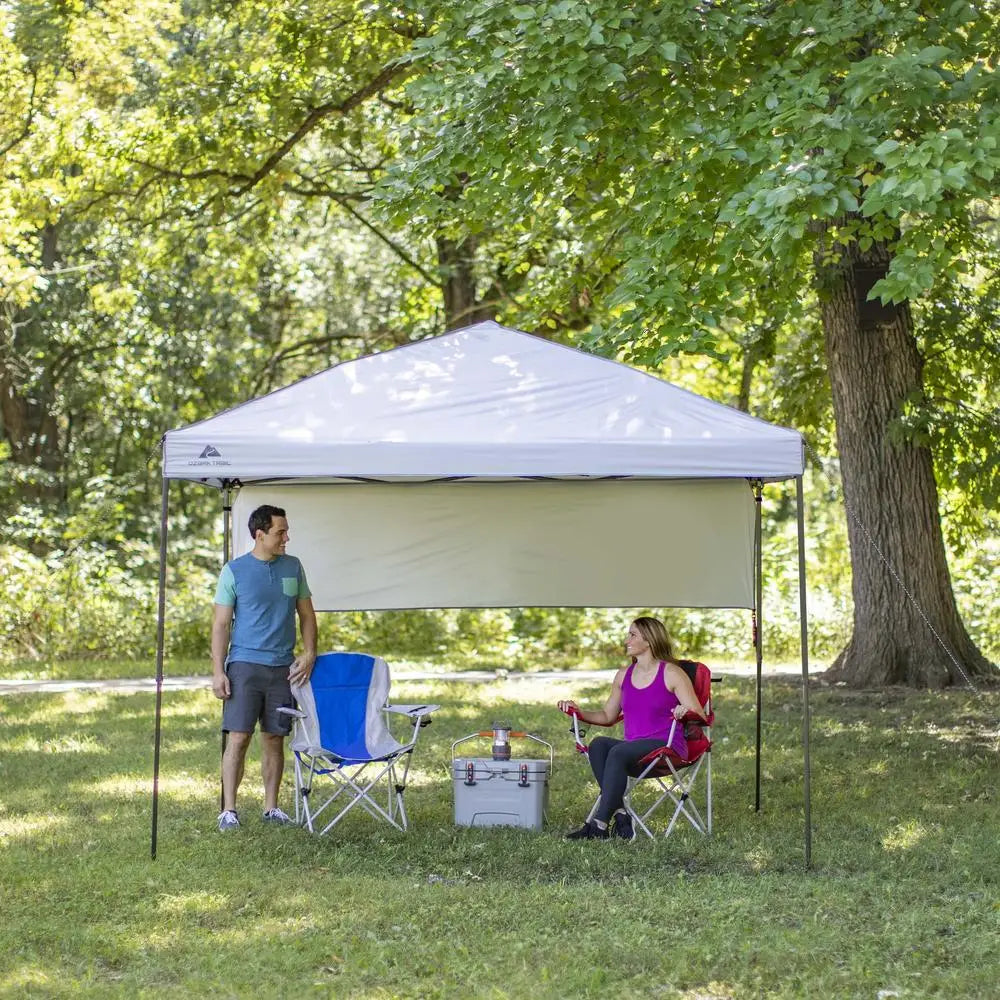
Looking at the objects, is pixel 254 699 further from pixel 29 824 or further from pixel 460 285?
pixel 460 285

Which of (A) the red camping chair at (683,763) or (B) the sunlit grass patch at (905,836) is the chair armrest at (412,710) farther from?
(B) the sunlit grass patch at (905,836)

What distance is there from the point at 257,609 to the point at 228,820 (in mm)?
892

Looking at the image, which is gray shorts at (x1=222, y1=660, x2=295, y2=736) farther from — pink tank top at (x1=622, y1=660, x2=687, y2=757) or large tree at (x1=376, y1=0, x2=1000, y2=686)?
large tree at (x1=376, y1=0, x2=1000, y2=686)

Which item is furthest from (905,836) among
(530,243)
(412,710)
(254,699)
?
(530,243)

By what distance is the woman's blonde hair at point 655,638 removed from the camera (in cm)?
609

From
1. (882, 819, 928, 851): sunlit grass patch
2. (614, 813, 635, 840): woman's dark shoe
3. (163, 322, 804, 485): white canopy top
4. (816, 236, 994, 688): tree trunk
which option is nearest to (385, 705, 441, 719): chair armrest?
(614, 813, 635, 840): woman's dark shoe

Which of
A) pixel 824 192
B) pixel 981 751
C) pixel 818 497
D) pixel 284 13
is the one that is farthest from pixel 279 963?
pixel 818 497

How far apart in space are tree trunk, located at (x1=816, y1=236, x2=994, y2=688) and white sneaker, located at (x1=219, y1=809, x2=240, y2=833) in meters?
5.30

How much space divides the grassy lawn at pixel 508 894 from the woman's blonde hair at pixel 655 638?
776 millimetres

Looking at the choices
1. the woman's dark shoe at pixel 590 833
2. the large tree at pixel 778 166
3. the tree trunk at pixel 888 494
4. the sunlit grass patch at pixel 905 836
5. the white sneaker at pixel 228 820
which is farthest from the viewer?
the tree trunk at pixel 888 494

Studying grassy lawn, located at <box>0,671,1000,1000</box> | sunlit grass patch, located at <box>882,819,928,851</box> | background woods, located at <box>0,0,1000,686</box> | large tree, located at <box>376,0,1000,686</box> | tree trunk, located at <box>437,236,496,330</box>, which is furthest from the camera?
tree trunk, located at <box>437,236,496,330</box>

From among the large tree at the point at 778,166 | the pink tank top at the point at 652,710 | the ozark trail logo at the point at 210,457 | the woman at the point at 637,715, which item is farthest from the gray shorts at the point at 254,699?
the large tree at the point at 778,166

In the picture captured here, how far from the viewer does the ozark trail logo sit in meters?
5.19

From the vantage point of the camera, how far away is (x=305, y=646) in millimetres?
6012
